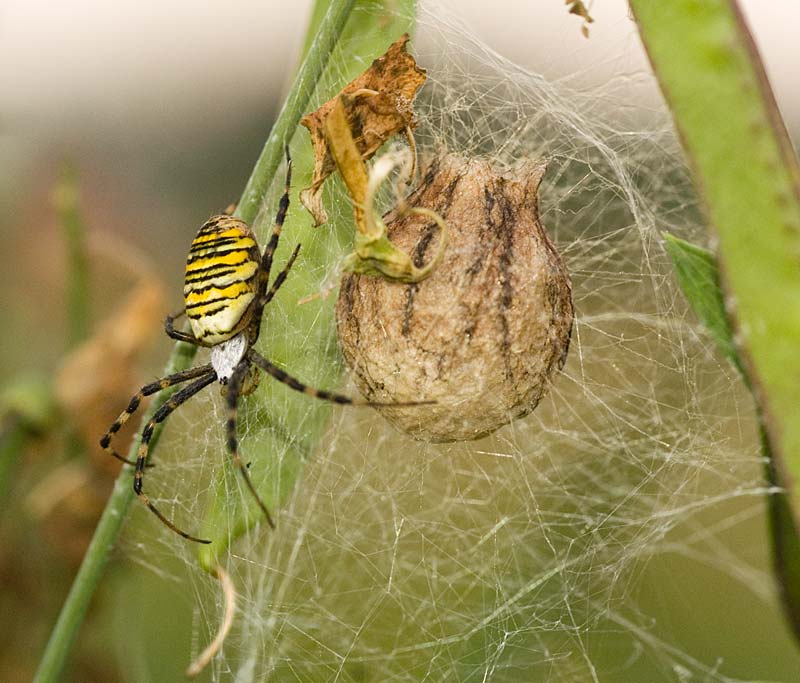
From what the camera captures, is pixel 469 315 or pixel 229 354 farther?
pixel 229 354

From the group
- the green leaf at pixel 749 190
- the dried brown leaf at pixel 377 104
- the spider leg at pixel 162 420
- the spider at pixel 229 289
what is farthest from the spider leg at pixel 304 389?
the green leaf at pixel 749 190

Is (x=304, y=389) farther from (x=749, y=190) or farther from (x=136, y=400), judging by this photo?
(x=749, y=190)

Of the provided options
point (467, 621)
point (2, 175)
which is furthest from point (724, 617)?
point (2, 175)

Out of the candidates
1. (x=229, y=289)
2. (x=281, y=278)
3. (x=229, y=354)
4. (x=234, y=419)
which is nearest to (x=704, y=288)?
(x=281, y=278)

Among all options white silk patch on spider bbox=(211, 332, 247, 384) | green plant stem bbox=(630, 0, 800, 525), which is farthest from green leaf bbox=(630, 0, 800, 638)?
white silk patch on spider bbox=(211, 332, 247, 384)

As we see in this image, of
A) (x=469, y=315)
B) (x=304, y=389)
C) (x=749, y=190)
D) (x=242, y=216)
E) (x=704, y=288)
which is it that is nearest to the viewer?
(x=749, y=190)

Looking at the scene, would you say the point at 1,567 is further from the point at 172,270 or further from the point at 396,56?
the point at 172,270
